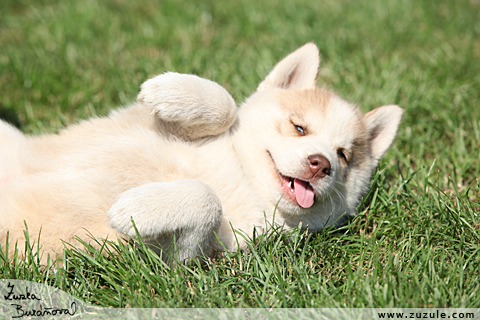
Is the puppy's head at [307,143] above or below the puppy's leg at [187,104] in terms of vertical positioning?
below

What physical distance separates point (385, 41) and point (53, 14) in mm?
4548

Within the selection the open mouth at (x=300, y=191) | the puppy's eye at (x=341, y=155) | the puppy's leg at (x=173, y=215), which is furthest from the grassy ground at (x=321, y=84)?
the puppy's eye at (x=341, y=155)

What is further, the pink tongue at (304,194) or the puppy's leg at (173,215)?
the pink tongue at (304,194)

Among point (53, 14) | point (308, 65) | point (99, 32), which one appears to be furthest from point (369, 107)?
point (53, 14)

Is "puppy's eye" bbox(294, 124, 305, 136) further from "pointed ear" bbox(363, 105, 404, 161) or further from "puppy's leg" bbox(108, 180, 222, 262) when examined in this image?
"puppy's leg" bbox(108, 180, 222, 262)

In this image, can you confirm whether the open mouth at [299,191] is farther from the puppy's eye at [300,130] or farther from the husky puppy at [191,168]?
the puppy's eye at [300,130]

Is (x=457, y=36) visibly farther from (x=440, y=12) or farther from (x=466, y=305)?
(x=466, y=305)

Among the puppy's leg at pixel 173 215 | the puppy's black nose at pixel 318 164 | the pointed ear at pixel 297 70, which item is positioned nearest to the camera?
the puppy's leg at pixel 173 215

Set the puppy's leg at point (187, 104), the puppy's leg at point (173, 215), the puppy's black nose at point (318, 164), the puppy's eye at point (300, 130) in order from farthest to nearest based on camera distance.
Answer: the puppy's eye at point (300, 130), the puppy's leg at point (187, 104), the puppy's black nose at point (318, 164), the puppy's leg at point (173, 215)

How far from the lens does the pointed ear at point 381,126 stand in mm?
3266

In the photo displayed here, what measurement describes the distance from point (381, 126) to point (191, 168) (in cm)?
169

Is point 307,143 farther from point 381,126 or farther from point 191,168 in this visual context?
point 381,126

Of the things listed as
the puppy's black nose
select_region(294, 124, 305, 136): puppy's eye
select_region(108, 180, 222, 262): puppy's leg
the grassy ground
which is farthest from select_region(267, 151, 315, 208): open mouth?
select_region(108, 180, 222, 262): puppy's leg

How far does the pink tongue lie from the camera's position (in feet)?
8.60
